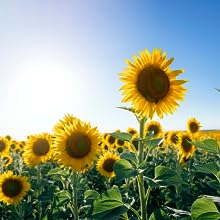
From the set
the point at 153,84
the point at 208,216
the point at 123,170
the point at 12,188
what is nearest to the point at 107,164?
the point at 12,188

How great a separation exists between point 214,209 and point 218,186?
48 centimetres

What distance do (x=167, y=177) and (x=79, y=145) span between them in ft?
6.33

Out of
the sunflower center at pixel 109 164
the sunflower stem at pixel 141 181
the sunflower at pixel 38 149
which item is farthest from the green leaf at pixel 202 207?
the sunflower center at pixel 109 164

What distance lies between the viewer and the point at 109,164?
9.52 meters

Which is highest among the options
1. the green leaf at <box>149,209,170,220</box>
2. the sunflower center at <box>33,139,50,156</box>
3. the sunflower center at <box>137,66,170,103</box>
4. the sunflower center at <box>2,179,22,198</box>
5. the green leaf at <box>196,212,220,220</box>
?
the sunflower center at <box>137,66,170,103</box>

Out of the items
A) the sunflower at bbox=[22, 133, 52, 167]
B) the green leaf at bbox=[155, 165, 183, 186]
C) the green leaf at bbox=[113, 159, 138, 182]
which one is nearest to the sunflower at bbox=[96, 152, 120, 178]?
the sunflower at bbox=[22, 133, 52, 167]

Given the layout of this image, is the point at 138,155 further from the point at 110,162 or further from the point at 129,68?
the point at 110,162

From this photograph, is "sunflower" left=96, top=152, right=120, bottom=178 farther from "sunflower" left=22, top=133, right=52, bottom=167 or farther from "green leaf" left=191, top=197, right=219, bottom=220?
"green leaf" left=191, top=197, right=219, bottom=220

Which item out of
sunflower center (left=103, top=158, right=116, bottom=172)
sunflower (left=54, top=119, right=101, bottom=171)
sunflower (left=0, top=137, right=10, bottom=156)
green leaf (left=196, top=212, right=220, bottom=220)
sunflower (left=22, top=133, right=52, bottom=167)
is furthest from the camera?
sunflower (left=0, top=137, right=10, bottom=156)

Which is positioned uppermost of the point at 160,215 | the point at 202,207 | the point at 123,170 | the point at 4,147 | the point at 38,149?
the point at 4,147

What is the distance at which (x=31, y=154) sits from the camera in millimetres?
9312

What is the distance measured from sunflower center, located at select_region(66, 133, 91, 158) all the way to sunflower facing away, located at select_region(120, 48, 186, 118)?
3.91 ft

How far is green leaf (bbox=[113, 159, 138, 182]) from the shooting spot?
388cm

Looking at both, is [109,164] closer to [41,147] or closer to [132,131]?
[41,147]
